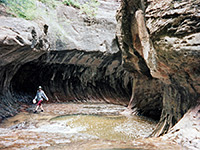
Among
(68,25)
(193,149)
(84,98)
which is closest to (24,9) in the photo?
(68,25)

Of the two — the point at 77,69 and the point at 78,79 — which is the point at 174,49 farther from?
the point at 78,79

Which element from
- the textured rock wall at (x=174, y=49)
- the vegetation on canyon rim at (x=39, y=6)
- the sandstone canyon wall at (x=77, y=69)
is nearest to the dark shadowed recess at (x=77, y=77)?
the sandstone canyon wall at (x=77, y=69)

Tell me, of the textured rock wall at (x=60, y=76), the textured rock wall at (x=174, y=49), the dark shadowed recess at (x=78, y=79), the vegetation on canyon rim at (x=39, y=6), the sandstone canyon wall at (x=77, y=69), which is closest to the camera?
the textured rock wall at (x=174, y=49)

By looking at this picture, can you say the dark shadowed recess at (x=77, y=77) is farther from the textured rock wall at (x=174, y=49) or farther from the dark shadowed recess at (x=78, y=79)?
the textured rock wall at (x=174, y=49)

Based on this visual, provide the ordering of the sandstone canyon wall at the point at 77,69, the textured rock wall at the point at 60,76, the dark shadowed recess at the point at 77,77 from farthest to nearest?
the dark shadowed recess at the point at 77,77 → the sandstone canyon wall at the point at 77,69 → the textured rock wall at the point at 60,76

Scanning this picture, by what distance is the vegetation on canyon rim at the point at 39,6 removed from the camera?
873 cm

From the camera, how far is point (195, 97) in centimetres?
369

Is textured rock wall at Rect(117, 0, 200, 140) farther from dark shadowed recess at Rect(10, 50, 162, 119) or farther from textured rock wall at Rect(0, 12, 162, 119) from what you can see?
dark shadowed recess at Rect(10, 50, 162, 119)

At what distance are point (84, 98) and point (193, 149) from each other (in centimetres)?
1097

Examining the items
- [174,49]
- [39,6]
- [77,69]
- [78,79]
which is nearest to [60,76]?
[77,69]

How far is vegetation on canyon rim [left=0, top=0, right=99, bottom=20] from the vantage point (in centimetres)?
873

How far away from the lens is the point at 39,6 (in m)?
11.1

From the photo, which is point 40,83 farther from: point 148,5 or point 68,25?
point 148,5

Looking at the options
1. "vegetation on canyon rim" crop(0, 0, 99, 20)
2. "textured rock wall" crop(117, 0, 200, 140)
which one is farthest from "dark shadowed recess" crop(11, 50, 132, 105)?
"textured rock wall" crop(117, 0, 200, 140)
